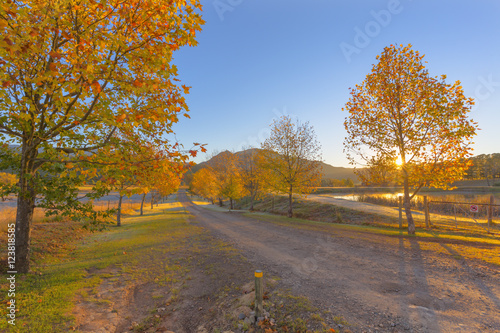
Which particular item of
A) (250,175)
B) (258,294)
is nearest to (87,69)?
(258,294)

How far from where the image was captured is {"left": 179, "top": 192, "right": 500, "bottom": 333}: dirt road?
16.0 feet

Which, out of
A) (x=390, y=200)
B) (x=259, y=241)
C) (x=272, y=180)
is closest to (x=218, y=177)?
(x=272, y=180)

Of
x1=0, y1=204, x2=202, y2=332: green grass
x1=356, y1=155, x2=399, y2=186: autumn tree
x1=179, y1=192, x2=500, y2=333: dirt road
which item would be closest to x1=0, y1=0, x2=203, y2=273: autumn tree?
x1=0, y1=204, x2=202, y2=332: green grass

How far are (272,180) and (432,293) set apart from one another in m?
23.1

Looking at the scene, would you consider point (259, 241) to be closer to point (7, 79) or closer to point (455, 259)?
point (455, 259)

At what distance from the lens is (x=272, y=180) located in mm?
29062

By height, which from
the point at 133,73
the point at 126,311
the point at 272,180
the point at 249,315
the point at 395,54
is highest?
the point at 395,54

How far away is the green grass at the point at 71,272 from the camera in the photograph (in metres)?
5.31

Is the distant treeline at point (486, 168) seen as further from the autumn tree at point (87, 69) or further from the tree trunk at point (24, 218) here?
the tree trunk at point (24, 218)

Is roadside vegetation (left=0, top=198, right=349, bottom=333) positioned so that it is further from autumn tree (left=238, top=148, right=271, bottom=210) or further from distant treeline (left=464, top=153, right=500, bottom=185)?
distant treeline (left=464, top=153, right=500, bottom=185)

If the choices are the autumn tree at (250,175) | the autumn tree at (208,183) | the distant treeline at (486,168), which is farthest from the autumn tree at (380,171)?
the distant treeline at (486,168)

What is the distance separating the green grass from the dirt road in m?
4.56

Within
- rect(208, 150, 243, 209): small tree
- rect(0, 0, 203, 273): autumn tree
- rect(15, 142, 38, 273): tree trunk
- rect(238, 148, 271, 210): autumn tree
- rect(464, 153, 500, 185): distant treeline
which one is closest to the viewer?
rect(0, 0, 203, 273): autumn tree

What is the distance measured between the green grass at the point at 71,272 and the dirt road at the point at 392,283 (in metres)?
4.56
